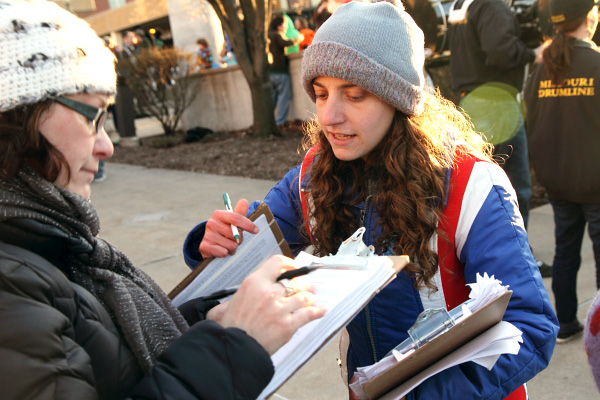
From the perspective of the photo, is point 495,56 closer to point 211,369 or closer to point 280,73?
point 211,369

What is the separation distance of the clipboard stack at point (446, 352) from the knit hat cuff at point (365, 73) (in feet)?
2.28

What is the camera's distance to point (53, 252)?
1.23 m

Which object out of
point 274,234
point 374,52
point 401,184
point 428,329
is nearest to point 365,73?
point 374,52

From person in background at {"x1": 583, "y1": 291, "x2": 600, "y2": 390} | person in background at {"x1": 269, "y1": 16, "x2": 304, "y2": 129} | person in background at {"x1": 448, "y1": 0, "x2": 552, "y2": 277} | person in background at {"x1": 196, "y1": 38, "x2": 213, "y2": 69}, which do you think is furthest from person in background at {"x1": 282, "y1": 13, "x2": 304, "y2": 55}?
person in background at {"x1": 583, "y1": 291, "x2": 600, "y2": 390}

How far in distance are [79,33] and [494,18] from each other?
13.6ft

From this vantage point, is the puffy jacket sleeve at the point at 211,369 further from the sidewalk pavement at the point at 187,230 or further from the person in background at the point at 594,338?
the sidewalk pavement at the point at 187,230

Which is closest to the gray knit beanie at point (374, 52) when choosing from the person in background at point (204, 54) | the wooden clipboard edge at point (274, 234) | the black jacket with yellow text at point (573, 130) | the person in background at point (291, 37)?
the wooden clipboard edge at point (274, 234)

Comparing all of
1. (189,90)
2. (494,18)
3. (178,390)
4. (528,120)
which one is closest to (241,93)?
(189,90)

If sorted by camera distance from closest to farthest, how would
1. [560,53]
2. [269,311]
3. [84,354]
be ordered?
1. [84,354]
2. [269,311]
3. [560,53]

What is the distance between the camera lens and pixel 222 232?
1878 millimetres

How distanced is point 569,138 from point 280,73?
8.87 metres

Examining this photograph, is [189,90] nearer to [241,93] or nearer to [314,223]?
[241,93]

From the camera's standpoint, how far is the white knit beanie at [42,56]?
122 centimetres

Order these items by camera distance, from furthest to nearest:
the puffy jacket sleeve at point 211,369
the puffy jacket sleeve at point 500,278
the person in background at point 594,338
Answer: the person in background at point 594,338, the puffy jacket sleeve at point 500,278, the puffy jacket sleeve at point 211,369
